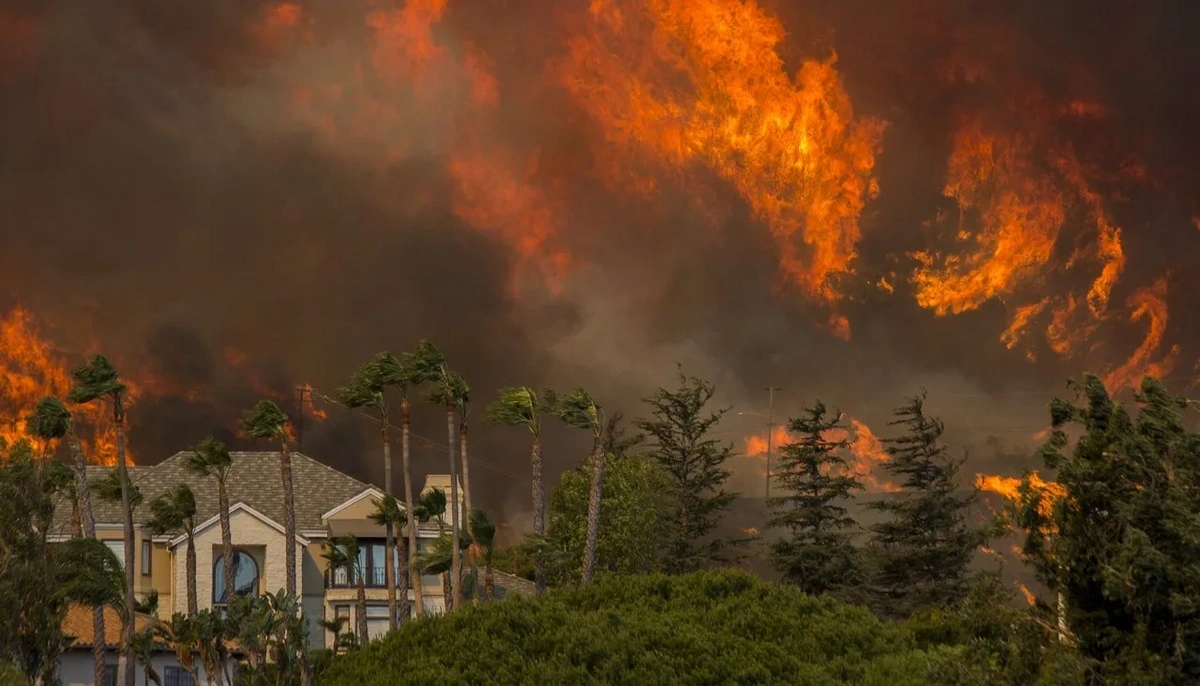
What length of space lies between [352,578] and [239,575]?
6.92 meters

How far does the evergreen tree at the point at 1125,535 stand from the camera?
1809 centimetres

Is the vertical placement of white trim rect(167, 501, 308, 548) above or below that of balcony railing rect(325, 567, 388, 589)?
above

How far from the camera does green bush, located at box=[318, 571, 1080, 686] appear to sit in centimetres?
4266

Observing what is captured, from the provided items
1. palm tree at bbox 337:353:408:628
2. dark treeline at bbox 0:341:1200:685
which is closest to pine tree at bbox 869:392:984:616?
dark treeline at bbox 0:341:1200:685

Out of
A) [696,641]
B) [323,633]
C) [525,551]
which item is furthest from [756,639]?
[323,633]

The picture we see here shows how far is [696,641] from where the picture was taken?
4528cm

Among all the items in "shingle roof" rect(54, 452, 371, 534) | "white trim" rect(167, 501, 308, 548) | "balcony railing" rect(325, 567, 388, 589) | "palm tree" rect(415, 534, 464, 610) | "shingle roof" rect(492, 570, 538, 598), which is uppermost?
"shingle roof" rect(54, 452, 371, 534)

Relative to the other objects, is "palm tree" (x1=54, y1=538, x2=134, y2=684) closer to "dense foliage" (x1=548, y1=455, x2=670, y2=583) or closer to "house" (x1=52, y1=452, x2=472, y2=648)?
"house" (x1=52, y1=452, x2=472, y2=648)

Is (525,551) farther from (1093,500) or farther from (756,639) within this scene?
(1093,500)

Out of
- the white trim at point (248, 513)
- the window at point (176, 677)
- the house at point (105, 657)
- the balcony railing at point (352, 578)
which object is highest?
the white trim at point (248, 513)

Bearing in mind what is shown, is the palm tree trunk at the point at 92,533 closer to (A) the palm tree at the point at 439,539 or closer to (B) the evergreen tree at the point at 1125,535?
(A) the palm tree at the point at 439,539

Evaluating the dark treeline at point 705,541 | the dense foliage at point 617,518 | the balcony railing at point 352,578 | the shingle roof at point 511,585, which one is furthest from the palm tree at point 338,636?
the shingle roof at point 511,585

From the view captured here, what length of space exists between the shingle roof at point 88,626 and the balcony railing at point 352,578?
11.4 meters

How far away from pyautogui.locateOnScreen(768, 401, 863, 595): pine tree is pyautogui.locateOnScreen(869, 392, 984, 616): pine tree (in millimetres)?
2203
